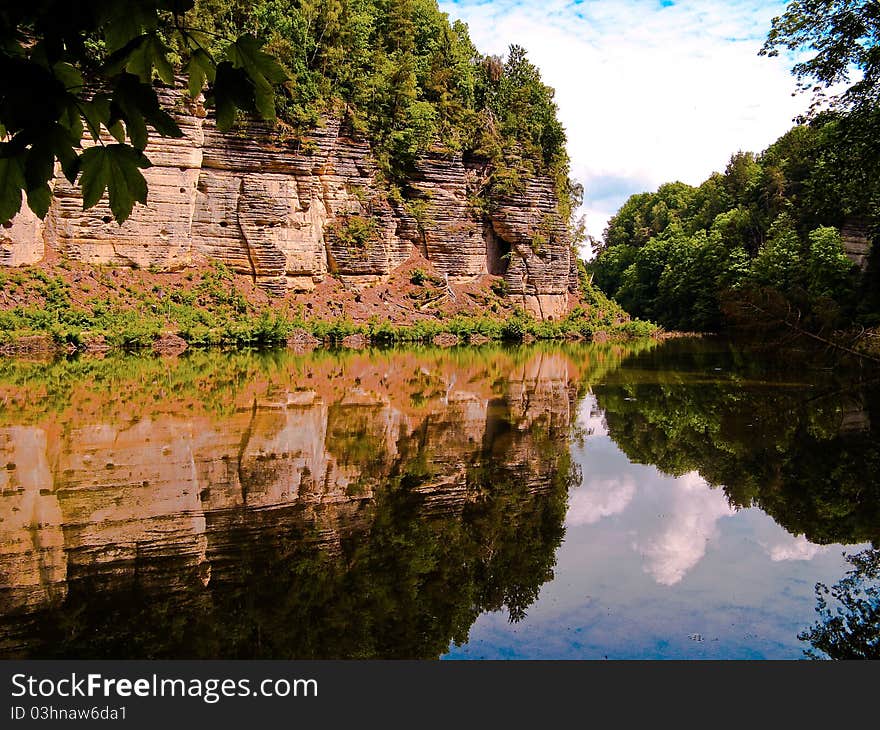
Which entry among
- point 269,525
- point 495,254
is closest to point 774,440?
point 269,525

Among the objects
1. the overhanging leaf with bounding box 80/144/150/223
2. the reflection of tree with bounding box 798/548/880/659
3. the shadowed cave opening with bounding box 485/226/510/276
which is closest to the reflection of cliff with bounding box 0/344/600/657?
the reflection of tree with bounding box 798/548/880/659

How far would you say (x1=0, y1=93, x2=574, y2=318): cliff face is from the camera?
33.0 meters

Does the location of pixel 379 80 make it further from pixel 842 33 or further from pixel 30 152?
pixel 30 152

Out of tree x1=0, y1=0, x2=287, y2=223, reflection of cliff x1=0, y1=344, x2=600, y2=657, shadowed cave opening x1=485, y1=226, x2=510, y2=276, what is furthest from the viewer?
shadowed cave opening x1=485, y1=226, x2=510, y2=276

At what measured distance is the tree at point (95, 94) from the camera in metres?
1.64

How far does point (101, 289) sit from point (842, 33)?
30458mm

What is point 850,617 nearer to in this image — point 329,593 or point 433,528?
point 433,528

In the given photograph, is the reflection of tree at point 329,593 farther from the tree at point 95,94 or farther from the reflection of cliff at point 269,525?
the tree at point 95,94

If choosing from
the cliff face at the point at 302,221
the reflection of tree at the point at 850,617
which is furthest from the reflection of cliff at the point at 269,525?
the cliff face at the point at 302,221

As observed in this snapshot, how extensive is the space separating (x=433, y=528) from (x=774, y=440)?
505cm

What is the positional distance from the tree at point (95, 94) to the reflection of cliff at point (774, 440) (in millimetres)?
5064

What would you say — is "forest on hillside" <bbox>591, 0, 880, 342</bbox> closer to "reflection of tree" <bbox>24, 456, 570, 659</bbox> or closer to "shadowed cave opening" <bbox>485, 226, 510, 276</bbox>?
"reflection of tree" <bbox>24, 456, 570, 659</bbox>

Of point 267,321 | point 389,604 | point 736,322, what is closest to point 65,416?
point 389,604

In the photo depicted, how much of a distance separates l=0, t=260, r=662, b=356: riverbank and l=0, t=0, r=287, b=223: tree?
2604 centimetres
